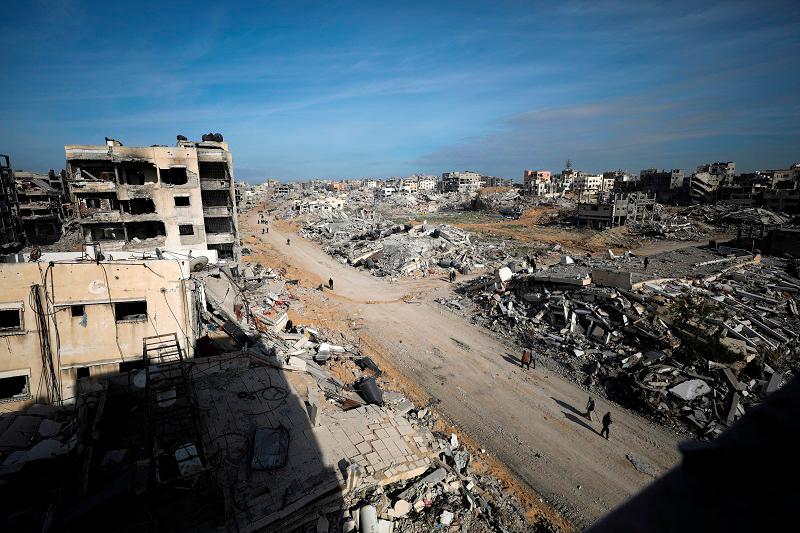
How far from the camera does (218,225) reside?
3105 centimetres

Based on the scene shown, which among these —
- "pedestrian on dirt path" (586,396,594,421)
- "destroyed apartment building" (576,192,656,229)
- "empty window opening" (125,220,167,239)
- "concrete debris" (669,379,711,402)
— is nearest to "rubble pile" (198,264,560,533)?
"pedestrian on dirt path" (586,396,594,421)

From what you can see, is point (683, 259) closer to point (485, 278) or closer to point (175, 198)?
point (485, 278)

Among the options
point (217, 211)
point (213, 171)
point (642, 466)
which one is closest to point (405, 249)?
point (217, 211)

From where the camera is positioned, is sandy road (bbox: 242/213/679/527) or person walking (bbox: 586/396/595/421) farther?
person walking (bbox: 586/396/595/421)

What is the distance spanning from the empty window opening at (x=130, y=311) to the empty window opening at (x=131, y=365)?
1.54 m

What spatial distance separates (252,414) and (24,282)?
8.15 meters

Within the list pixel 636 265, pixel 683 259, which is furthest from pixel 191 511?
pixel 683 259

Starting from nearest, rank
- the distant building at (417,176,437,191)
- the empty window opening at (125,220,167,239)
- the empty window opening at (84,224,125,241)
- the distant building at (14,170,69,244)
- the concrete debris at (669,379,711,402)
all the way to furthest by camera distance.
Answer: the concrete debris at (669,379,711,402) → the empty window opening at (84,224,125,241) → the empty window opening at (125,220,167,239) → the distant building at (14,170,69,244) → the distant building at (417,176,437,191)

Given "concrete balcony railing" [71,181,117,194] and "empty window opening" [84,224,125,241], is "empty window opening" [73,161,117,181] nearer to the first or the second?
"concrete balcony railing" [71,181,117,194]

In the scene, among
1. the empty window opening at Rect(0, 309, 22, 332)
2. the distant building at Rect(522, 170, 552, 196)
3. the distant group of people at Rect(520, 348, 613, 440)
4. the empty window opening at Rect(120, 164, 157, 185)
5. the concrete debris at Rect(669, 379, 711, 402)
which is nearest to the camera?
the empty window opening at Rect(0, 309, 22, 332)

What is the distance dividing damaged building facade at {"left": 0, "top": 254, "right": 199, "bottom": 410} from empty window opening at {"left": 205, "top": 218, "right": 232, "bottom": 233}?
1860 cm

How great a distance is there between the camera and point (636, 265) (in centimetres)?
3353

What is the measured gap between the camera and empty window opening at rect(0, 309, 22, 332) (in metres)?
12.0

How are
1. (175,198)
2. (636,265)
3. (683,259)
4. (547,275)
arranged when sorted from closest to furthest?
(547,275)
(175,198)
(636,265)
(683,259)
